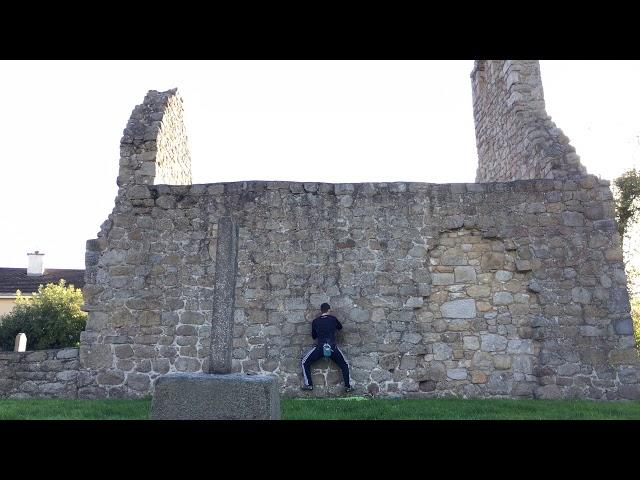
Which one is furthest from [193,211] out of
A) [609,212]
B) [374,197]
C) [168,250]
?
[609,212]

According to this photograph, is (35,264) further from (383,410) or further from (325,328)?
(383,410)

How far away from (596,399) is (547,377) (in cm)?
80

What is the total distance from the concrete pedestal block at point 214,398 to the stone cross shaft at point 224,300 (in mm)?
480

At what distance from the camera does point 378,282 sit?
366 inches

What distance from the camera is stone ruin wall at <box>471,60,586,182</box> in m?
9.95

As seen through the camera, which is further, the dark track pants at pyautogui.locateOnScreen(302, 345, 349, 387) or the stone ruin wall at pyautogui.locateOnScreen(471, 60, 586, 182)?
the stone ruin wall at pyautogui.locateOnScreen(471, 60, 586, 182)

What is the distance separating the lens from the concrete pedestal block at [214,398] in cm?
414

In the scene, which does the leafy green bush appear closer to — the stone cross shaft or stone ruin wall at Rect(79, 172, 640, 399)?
stone ruin wall at Rect(79, 172, 640, 399)

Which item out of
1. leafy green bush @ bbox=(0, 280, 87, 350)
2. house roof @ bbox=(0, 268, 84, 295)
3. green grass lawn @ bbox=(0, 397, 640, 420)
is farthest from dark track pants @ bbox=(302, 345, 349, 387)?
house roof @ bbox=(0, 268, 84, 295)

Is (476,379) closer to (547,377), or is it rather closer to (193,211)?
(547,377)

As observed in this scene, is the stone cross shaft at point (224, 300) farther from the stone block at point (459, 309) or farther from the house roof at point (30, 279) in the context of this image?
the house roof at point (30, 279)

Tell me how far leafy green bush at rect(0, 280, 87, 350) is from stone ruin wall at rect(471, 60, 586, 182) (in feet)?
44.4

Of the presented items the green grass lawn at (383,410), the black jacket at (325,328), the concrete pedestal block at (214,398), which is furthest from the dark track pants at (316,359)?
the concrete pedestal block at (214,398)

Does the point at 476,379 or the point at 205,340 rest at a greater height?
the point at 205,340
